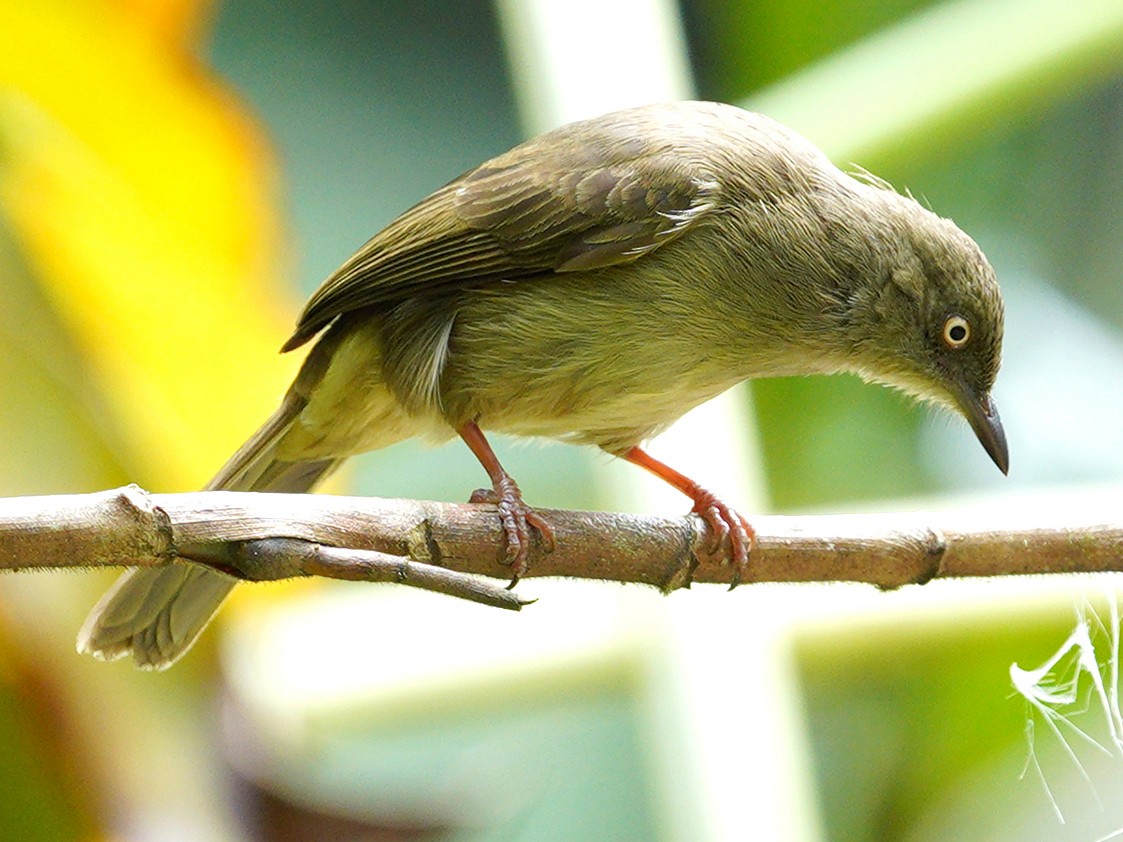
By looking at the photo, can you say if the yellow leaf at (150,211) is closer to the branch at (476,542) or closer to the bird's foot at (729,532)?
the branch at (476,542)

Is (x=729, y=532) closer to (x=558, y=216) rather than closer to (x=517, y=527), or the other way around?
(x=517, y=527)

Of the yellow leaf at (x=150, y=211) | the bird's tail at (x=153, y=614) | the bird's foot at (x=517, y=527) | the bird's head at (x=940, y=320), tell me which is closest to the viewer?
the bird's foot at (x=517, y=527)

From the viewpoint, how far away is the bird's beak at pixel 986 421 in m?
3.67

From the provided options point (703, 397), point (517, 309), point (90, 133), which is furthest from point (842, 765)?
point (90, 133)

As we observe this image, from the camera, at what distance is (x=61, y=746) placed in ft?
10.7

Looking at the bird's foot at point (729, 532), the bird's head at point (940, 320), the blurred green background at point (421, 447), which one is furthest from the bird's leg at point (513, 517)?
the bird's head at point (940, 320)

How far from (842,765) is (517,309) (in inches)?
90.8

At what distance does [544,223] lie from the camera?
11.7 feet

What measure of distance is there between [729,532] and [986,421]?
0.80 m

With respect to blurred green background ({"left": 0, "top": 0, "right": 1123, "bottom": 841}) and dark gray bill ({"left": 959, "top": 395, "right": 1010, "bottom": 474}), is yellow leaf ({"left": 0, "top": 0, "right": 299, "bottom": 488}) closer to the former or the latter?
blurred green background ({"left": 0, "top": 0, "right": 1123, "bottom": 841})

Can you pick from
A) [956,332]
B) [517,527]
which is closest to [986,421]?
[956,332]

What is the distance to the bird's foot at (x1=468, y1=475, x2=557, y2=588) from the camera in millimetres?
3045

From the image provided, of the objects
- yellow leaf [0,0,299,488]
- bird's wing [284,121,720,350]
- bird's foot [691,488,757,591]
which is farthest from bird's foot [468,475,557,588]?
yellow leaf [0,0,299,488]

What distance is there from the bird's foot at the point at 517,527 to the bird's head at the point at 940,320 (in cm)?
106
